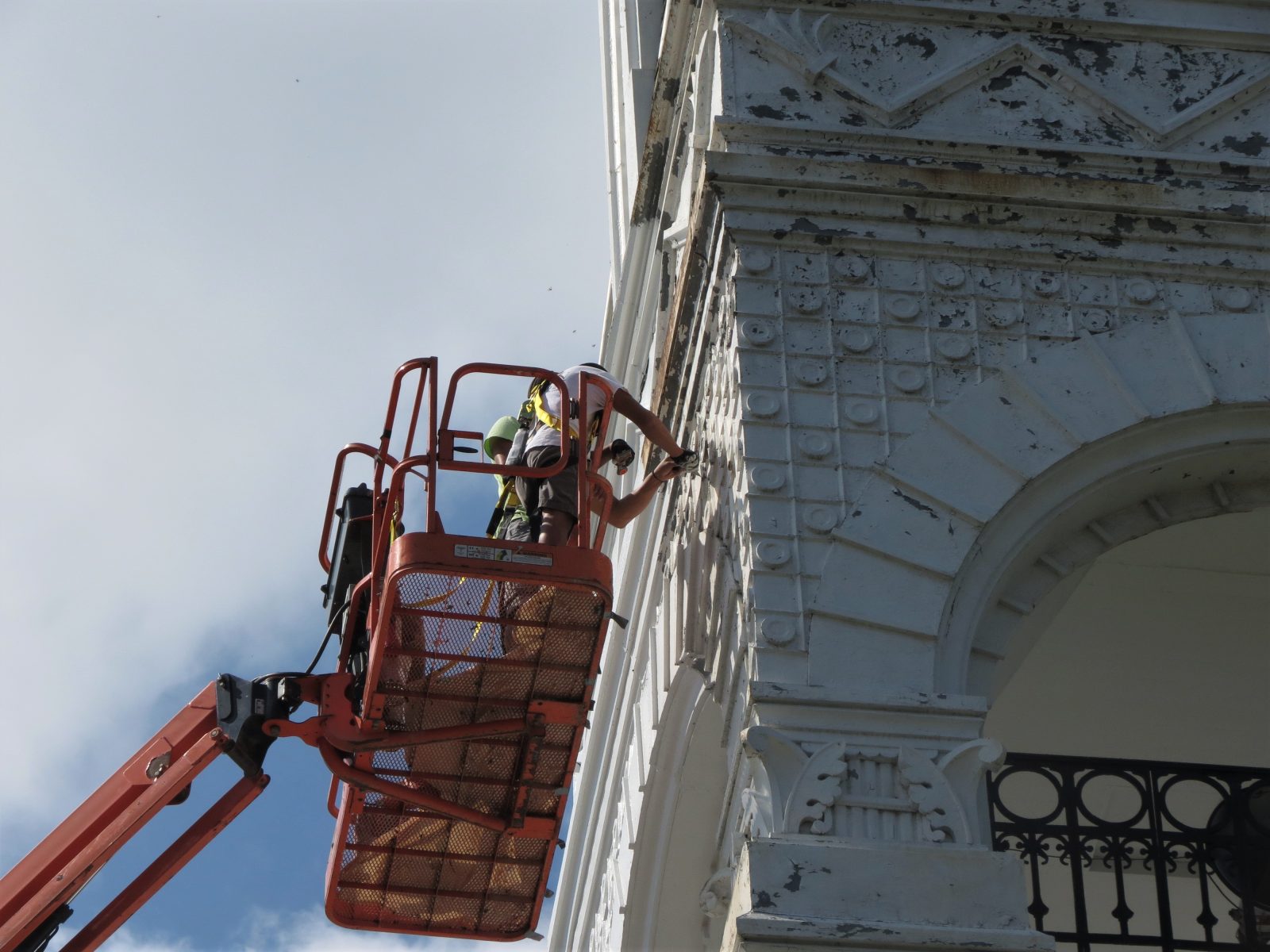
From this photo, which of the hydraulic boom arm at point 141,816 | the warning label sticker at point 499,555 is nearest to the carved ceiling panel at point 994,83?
the warning label sticker at point 499,555

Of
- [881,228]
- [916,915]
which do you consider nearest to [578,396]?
[881,228]

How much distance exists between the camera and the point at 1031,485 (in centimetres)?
984

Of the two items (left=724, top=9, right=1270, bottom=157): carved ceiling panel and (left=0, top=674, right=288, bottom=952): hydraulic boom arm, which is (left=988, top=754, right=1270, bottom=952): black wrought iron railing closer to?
(left=724, top=9, right=1270, bottom=157): carved ceiling panel

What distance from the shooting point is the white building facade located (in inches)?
353

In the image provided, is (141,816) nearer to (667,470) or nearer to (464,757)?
(464,757)

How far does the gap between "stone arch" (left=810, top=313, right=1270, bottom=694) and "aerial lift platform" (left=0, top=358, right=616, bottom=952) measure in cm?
132

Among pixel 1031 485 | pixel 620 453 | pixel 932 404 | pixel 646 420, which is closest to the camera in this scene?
pixel 1031 485

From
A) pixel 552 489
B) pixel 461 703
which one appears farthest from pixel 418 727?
pixel 552 489

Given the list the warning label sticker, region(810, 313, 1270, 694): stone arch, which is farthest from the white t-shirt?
region(810, 313, 1270, 694): stone arch

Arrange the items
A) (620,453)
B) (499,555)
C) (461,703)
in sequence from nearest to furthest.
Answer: (499,555) → (461,703) → (620,453)

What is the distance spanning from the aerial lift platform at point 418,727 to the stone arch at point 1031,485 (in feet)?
4.33

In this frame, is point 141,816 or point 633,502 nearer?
point 141,816

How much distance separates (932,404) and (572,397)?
1915 millimetres

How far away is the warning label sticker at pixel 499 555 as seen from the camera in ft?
31.6
